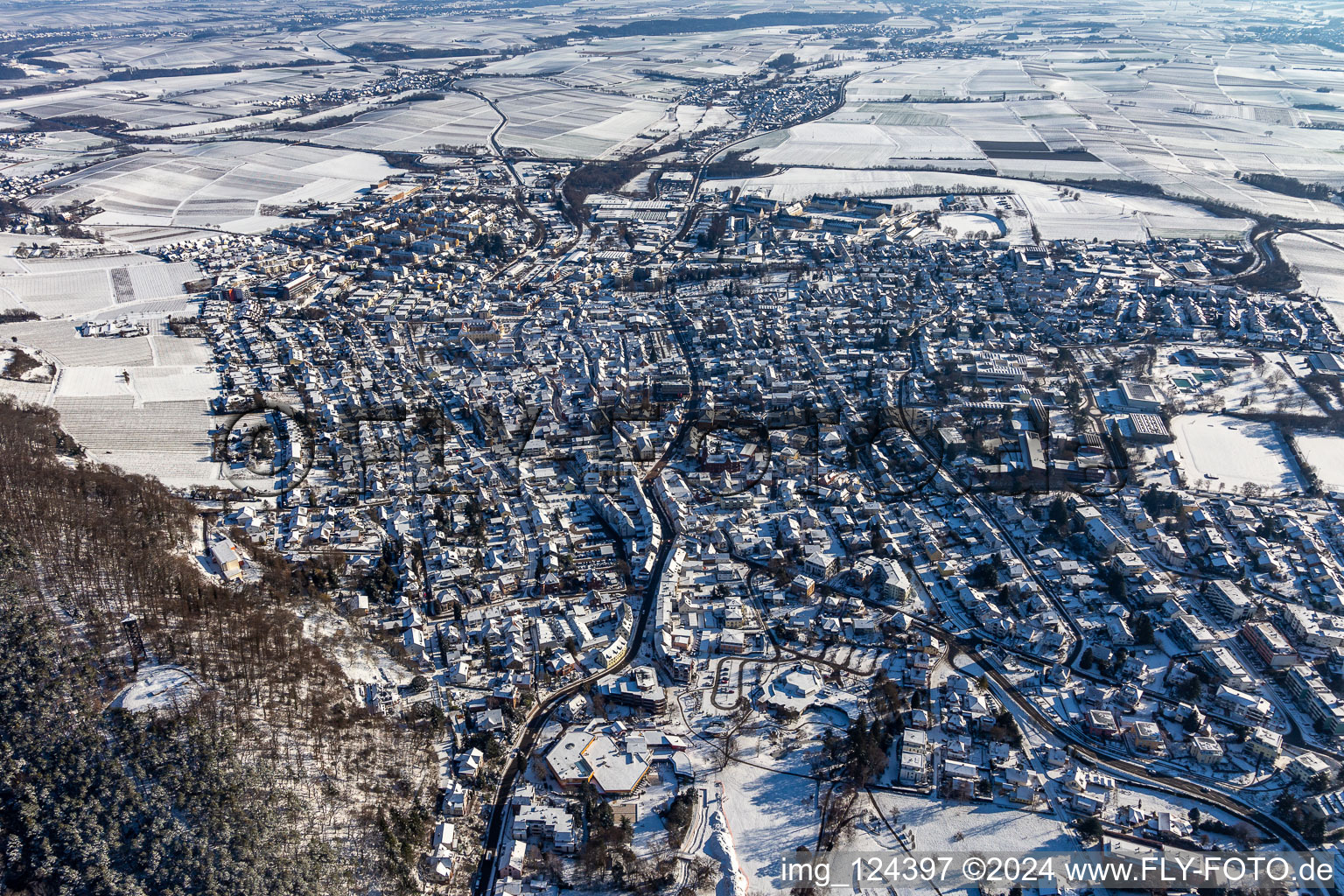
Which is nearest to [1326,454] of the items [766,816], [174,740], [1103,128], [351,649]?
[766,816]

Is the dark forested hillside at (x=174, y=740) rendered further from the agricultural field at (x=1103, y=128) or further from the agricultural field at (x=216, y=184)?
the agricultural field at (x=1103, y=128)

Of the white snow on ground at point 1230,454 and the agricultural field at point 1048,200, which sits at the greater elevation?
the agricultural field at point 1048,200

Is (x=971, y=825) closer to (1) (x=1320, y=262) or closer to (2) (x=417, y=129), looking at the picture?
(1) (x=1320, y=262)

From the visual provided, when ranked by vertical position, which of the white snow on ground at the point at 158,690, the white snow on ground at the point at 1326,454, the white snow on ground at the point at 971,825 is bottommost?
the white snow on ground at the point at 971,825

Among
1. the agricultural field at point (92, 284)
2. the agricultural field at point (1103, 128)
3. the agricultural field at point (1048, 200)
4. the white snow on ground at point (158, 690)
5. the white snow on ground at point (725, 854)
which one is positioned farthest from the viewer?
the agricultural field at point (1103, 128)

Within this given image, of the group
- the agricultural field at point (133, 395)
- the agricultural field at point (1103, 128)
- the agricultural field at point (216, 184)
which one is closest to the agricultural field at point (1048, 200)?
the agricultural field at point (1103, 128)

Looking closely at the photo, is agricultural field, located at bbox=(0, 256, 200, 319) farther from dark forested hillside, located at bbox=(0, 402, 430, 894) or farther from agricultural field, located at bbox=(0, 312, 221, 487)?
dark forested hillside, located at bbox=(0, 402, 430, 894)

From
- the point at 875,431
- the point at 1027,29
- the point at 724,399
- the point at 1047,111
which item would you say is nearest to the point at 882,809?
the point at 875,431
